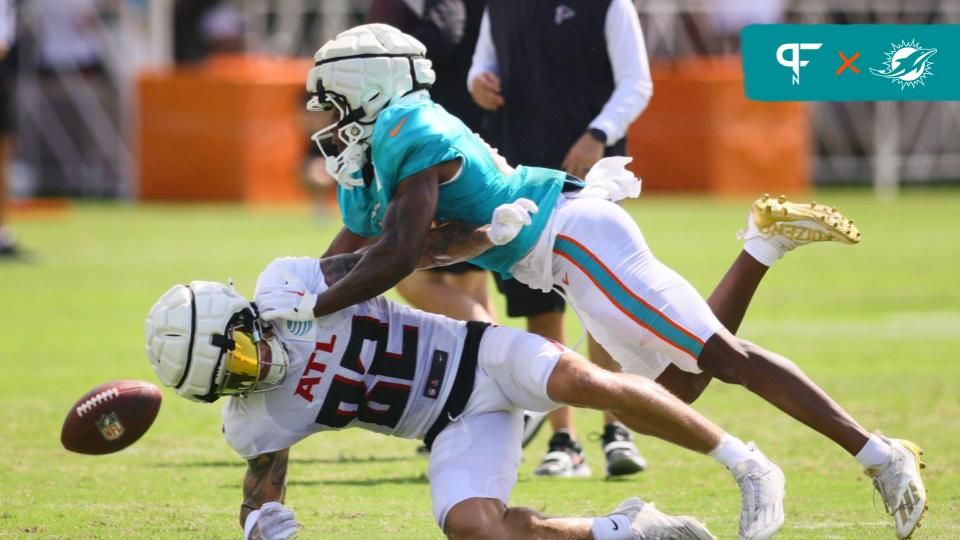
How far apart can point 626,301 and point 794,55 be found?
5.37 ft

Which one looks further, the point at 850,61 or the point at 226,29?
the point at 226,29

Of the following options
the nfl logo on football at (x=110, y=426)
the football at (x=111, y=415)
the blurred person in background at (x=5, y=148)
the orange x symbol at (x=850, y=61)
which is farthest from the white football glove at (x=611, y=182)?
the blurred person in background at (x=5, y=148)

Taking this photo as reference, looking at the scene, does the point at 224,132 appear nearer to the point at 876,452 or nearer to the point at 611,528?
the point at 876,452

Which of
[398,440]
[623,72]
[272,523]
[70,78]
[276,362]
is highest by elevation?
[623,72]

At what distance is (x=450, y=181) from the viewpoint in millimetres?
5320

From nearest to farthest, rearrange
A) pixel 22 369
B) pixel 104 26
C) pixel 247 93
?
pixel 22 369 → pixel 247 93 → pixel 104 26

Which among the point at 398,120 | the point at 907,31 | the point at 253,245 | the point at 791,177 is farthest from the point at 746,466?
the point at 791,177

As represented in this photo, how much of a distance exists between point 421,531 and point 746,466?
1.22 meters

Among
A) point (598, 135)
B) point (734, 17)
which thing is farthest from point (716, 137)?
point (598, 135)

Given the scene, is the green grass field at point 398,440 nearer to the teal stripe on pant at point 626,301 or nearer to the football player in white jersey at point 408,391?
the football player in white jersey at point 408,391

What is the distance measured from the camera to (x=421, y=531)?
18.5ft

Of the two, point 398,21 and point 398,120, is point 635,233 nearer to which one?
point 398,120

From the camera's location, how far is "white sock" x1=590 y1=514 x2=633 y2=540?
493cm

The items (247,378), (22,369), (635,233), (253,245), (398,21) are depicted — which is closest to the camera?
(247,378)
